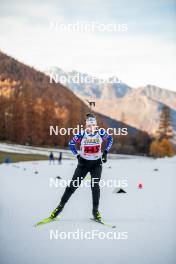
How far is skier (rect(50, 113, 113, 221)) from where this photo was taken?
6.03 meters

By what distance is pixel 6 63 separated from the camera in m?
6.76

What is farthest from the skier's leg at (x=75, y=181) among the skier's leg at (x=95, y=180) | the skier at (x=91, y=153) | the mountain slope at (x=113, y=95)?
the mountain slope at (x=113, y=95)

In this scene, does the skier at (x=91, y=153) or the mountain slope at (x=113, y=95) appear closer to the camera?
the skier at (x=91, y=153)

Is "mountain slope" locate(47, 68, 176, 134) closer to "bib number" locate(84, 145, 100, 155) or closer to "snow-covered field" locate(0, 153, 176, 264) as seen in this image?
"bib number" locate(84, 145, 100, 155)

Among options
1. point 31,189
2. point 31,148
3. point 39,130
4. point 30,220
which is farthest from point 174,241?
point 31,148

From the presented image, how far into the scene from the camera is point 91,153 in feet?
20.2

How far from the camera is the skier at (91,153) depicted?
237 inches

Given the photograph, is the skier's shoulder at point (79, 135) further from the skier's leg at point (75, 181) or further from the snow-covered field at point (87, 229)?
the snow-covered field at point (87, 229)

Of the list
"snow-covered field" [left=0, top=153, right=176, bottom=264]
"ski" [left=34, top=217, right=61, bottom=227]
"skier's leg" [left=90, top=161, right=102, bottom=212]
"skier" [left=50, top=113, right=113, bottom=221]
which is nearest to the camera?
"snow-covered field" [left=0, top=153, right=176, bottom=264]

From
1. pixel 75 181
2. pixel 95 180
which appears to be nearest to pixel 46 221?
pixel 75 181

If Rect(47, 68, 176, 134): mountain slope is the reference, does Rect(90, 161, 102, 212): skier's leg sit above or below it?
below

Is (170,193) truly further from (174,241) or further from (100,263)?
(100,263)

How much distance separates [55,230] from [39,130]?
610 inches

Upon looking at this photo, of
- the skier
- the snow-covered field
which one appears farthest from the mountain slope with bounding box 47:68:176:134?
the snow-covered field
